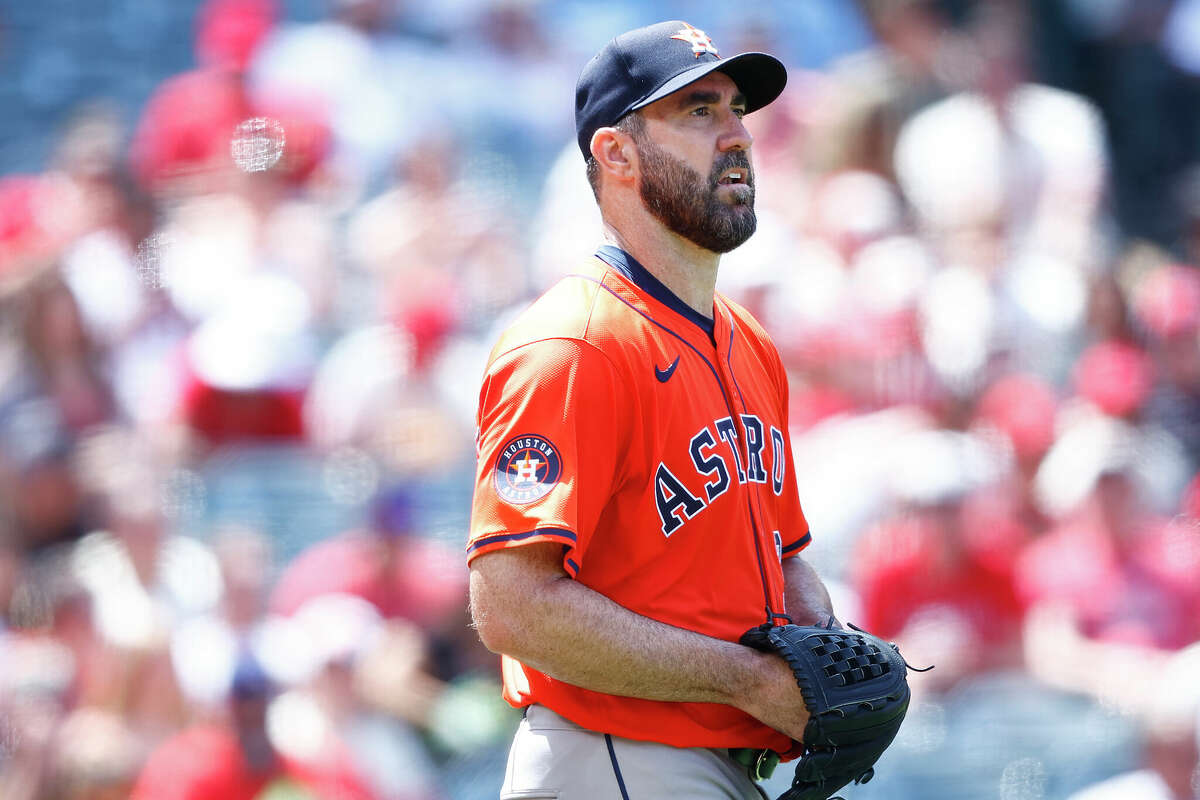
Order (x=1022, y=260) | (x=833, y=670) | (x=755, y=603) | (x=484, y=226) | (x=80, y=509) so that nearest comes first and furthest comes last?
(x=833, y=670) < (x=755, y=603) < (x=80, y=509) < (x=484, y=226) < (x=1022, y=260)

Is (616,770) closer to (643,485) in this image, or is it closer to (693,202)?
(643,485)

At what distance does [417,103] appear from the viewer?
4.56 metres

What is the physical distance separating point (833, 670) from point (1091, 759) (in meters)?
2.89

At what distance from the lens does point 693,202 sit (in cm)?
202

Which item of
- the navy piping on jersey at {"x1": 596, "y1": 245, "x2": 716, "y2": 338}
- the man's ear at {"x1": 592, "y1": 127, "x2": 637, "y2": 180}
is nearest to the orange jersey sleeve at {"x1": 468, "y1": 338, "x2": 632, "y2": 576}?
the navy piping on jersey at {"x1": 596, "y1": 245, "x2": 716, "y2": 338}

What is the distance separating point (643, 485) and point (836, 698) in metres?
0.40

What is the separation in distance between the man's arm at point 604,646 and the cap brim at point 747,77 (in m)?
0.74

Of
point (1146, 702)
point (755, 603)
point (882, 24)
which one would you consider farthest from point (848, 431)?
point (755, 603)

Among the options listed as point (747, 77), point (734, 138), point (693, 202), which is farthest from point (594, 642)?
point (747, 77)

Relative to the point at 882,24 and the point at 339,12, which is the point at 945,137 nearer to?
the point at 882,24

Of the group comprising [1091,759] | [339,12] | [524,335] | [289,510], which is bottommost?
[1091,759]

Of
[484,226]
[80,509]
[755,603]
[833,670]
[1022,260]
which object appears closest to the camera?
[833,670]

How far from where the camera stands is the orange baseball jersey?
5.79ft

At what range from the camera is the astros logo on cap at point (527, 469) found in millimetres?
1742
